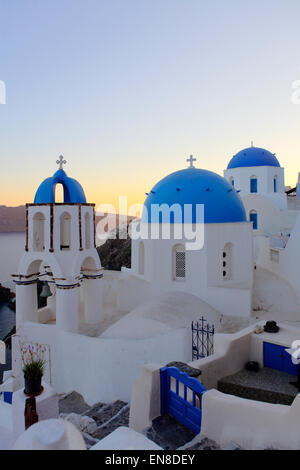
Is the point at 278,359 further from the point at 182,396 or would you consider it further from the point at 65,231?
the point at 65,231

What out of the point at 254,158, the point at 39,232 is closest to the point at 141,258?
the point at 39,232

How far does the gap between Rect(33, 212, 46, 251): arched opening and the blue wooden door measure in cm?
822

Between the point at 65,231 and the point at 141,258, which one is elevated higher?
the point at 65,231

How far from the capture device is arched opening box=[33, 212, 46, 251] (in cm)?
1257

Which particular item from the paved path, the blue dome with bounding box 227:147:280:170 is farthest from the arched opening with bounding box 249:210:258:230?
the paved path

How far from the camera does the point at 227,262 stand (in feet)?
47.2

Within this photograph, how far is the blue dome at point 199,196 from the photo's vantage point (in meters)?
13.9

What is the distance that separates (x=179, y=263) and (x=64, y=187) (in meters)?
5.16

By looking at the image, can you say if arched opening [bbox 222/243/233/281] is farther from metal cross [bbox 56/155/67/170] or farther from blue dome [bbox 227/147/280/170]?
blue dome [bbox 227/147/280/170]

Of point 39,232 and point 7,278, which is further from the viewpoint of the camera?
point 7,278

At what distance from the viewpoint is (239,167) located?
2470 cm

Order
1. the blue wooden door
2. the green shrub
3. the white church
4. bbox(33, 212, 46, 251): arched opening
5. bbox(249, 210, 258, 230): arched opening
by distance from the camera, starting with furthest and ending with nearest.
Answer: bbox(249, 210, 258, 230): arched opening < bbox(33, 212, 46, 251): arched opening < the white church < the blue wooden door < the green shrub

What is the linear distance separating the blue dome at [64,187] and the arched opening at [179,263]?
400 centimetres

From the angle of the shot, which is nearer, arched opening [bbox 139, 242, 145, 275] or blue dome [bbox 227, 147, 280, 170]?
arched opening [bbox 139, 242, 145, 275]
